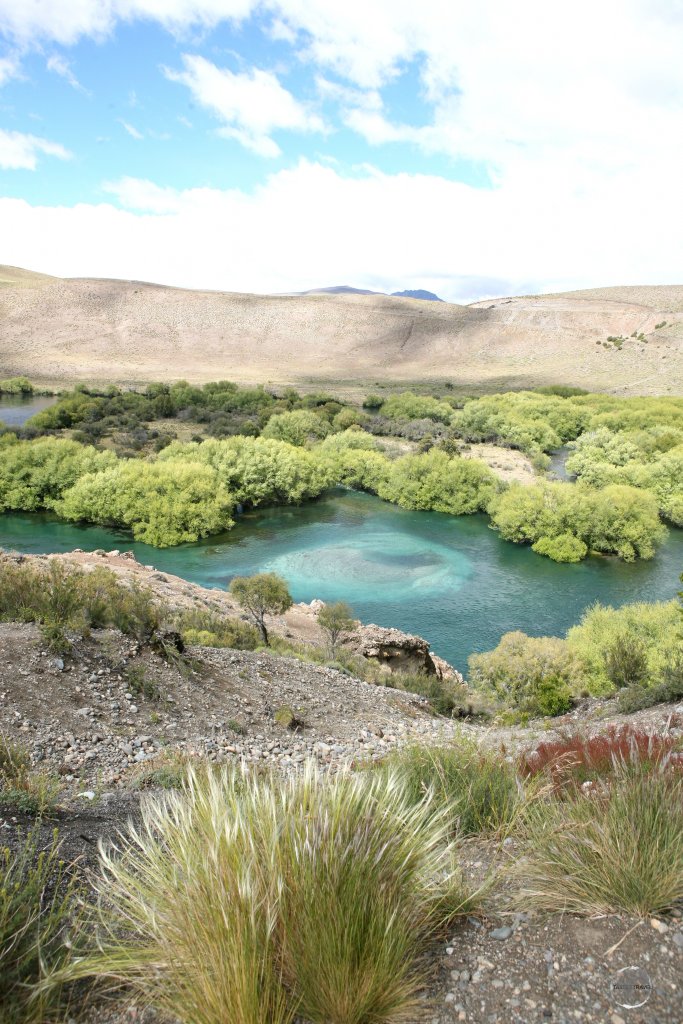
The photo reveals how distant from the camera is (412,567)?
34844mm

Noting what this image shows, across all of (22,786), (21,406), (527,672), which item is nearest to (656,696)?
(527,672)

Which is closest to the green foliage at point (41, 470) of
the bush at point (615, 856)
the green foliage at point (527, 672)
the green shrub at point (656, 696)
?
the green foliage at point (527, 672)

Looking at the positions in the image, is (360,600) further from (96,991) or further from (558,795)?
(96,991)

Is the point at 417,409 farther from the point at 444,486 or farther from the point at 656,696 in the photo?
the point at 656,696

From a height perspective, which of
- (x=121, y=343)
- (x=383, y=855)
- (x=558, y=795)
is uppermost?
(x=121, y=343)

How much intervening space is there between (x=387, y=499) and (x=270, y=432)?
16.5 metres

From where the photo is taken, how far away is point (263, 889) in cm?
316

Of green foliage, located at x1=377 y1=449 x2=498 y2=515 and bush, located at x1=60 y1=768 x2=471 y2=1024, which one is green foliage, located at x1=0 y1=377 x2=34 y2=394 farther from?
bush, located at x1=60 y1=768 x2=471 y2=1024

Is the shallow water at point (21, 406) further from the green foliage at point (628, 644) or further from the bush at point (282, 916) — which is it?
the bush at point (282, 916)

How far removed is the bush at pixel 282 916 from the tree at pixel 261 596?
1744cm

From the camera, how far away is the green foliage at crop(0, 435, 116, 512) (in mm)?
42750

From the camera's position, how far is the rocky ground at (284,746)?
10.4ft

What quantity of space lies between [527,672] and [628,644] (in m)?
3.21

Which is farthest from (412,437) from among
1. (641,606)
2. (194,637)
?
(194,637)
